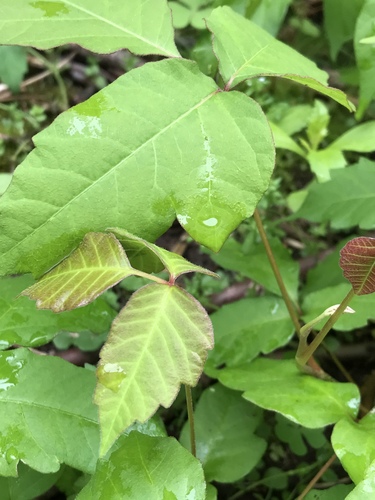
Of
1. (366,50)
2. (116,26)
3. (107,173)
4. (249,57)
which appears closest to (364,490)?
(107,173)

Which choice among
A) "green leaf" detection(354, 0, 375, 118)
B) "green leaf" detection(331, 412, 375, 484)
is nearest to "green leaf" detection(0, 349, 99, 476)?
"green leaf" detection(331, 412, 375, 484)

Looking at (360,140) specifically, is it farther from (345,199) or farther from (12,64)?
(12,64)

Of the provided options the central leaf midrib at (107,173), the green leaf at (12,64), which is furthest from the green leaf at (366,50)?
the green leaf at (12,64)

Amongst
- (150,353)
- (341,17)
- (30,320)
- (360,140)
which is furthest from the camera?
(341,17)

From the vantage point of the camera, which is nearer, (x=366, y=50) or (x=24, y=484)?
(x=24, y=484)

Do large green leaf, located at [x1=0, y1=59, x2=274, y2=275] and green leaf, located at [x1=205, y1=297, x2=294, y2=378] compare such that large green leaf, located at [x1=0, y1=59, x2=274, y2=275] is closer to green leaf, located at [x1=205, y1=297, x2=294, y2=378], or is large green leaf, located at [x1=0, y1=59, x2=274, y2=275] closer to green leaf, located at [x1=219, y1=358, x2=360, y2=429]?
green leaf, located at [x1=219, y1=358, x2=360, y2=429]

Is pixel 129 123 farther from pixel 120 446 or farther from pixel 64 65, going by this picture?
pixel 64 65
